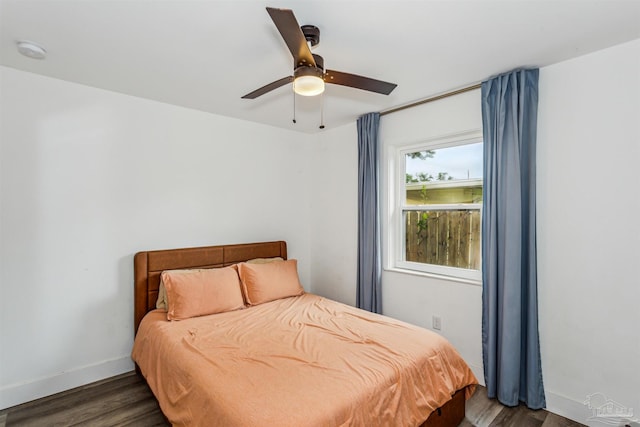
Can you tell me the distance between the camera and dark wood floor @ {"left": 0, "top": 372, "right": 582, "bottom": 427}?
2.08 meters

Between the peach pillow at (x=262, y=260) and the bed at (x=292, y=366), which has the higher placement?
the peach pillow at (x=262, y=260)

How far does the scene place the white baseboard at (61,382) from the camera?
2.25 metres

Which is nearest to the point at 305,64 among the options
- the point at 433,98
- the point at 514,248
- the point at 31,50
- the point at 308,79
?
the point at 308,79

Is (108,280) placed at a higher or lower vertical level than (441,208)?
lower

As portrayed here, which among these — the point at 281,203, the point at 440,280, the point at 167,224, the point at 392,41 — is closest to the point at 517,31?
the point at 392,41

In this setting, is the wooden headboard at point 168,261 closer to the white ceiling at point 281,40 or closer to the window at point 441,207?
the white ceiling at point 281,40

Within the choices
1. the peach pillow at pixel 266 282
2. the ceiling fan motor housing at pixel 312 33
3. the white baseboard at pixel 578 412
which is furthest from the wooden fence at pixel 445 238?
the ceiling fan motor housing at pixel 312 33

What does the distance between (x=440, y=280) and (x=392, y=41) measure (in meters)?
1.99

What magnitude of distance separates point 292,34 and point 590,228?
2.23 metres

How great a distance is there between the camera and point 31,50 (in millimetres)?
1967

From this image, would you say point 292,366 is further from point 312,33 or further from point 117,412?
point 312,33

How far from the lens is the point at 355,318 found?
2.52 m

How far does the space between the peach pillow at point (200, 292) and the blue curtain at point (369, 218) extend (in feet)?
4.23

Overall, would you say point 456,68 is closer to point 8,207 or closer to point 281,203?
point 281,203
